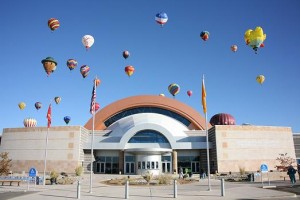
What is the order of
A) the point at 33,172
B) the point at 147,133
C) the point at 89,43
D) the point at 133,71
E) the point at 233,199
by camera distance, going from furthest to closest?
1. the point at 133,71
2. the point at 147,133
3. the point at 89,43
4. the point at 33,172
5. the point at 233,199

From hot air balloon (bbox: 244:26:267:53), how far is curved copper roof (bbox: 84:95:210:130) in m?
25.0

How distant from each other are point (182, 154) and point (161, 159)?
14.7 feet

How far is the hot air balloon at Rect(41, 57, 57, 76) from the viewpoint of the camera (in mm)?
43616

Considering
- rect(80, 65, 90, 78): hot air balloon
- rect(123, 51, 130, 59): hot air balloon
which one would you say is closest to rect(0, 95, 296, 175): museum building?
rect(80, 65, 90, 78): hot air balloon

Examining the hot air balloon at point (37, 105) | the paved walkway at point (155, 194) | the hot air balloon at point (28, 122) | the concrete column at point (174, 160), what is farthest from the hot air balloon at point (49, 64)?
the paved walkway at point (155, 194)

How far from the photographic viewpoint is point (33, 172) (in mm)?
21953

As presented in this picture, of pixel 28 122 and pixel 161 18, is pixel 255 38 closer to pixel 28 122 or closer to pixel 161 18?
pixel 161 18

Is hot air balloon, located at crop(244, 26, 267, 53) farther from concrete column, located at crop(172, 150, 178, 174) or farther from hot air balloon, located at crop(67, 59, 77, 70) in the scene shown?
hot air balloon, located at crop(67, 59, 77, 70)

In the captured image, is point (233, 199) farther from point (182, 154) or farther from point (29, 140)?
point (29, 140)

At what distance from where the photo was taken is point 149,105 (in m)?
62.5

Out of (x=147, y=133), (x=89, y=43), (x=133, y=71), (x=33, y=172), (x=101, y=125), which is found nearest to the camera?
(x=33, y=172)

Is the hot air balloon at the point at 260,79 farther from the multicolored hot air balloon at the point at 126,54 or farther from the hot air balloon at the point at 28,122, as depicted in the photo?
the hot air balloon at the point at 28,122

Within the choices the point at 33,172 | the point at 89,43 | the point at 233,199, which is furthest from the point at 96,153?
the point at 233,199

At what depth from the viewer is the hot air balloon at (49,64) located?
4362cm
